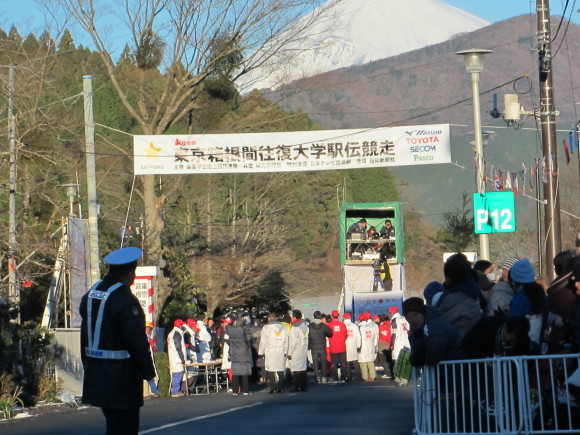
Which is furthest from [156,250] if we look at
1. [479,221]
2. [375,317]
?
[479,221]

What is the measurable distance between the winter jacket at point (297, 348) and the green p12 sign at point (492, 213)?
434 cm

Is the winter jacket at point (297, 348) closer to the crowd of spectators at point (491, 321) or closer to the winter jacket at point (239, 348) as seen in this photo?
the winter jacket at point (239, 348)

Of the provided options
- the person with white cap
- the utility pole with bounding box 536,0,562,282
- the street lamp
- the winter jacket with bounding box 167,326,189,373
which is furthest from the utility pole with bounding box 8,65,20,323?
the person with white cap

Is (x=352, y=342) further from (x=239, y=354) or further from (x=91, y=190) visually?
(x=91, y=190)

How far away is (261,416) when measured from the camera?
57.4 ft

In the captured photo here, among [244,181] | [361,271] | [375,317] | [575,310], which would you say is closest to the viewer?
[575,310]

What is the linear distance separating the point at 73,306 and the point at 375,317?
12377mm

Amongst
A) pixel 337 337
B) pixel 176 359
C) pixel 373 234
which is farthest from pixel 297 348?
pixel 373 234

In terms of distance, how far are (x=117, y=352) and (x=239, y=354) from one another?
697 inches

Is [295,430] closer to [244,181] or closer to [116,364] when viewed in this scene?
[116,364]

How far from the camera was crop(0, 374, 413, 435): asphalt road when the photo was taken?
15173mm

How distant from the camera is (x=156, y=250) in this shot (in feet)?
122

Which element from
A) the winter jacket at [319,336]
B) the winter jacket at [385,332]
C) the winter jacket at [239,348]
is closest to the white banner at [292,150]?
the winter jacket at [319,336]

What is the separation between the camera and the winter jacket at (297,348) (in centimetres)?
2600
